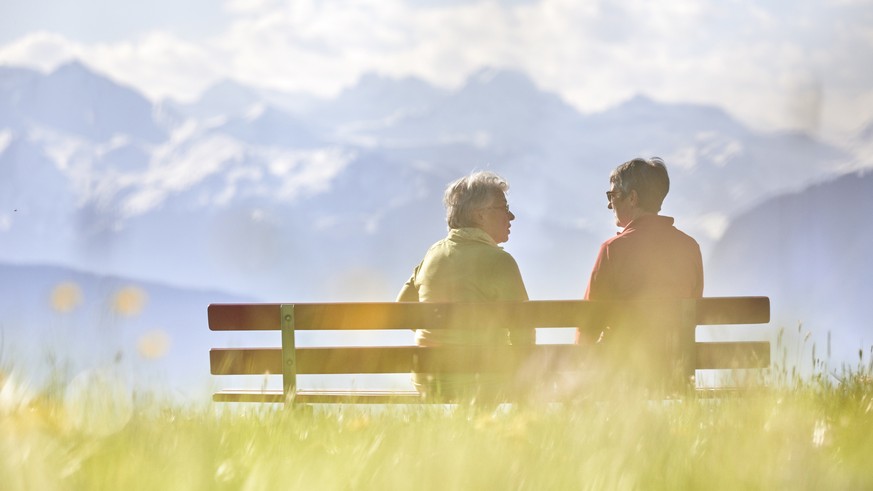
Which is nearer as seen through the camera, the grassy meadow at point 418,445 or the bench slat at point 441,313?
the grassy meadow at point 418,445

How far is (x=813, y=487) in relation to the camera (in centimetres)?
324

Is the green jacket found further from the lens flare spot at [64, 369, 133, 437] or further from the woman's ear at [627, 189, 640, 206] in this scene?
the lens flare spot at [64, 369, 133, 437]

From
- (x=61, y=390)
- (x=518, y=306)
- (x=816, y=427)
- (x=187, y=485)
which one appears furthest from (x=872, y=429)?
(x=61, y=390)

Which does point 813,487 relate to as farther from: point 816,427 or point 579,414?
point 579,414

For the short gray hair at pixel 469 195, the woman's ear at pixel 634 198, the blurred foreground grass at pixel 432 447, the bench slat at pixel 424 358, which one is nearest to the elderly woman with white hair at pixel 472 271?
the short gray hair at pixel 469 195

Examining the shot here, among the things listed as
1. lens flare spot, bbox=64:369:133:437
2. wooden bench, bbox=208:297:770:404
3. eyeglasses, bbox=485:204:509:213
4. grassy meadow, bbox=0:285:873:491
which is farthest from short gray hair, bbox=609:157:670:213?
lens flare spot, bbox=64:369:133:437

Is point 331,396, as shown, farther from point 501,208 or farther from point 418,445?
point 418,445

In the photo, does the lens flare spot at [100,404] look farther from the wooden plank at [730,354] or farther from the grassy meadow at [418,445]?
the wooden plank at [730,354]

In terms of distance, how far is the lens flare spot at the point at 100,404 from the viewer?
3629 millimetres

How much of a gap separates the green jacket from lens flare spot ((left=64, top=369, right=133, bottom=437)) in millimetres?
2399

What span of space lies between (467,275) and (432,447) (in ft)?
7.85

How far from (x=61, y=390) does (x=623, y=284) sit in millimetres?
3626

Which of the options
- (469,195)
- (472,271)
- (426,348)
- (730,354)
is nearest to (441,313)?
(426,348)

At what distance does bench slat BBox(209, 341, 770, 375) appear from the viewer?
5.45 metres
